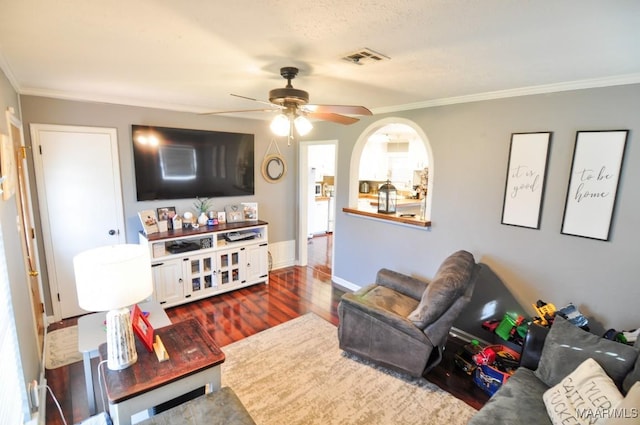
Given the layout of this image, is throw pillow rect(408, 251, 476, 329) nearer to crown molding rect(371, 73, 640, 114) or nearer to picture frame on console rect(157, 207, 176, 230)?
crown molding rect(371, 73, 640, 114)

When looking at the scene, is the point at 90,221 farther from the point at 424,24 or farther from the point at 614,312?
the point at 614,312

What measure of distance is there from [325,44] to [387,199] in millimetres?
2408

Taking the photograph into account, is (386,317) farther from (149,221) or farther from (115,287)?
(149,221)

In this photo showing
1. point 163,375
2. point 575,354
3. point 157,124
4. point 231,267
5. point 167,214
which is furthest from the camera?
point 231,267

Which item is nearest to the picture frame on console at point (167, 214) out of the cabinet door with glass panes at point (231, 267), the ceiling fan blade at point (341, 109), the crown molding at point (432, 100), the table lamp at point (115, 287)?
the cabinet door with glass panes at point (231, 267)

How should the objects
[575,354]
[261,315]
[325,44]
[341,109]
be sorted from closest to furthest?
[325,44] → [575,354] → [341,109] → [261,315]

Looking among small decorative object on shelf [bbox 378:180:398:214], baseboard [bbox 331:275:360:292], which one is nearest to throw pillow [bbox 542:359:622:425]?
small decorative object on shelf [bbox 378:180:398:214]

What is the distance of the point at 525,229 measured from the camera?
2.67 meters

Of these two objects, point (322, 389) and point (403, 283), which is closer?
point (322, 389)

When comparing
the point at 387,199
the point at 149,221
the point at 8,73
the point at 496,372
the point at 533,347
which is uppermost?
the point at 8,73

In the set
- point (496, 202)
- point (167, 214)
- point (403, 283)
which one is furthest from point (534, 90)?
point (167, 214)

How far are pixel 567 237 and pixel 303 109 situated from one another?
2.35 m

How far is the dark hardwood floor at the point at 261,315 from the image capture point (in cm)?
230

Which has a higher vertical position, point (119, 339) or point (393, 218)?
point (393, 218)
